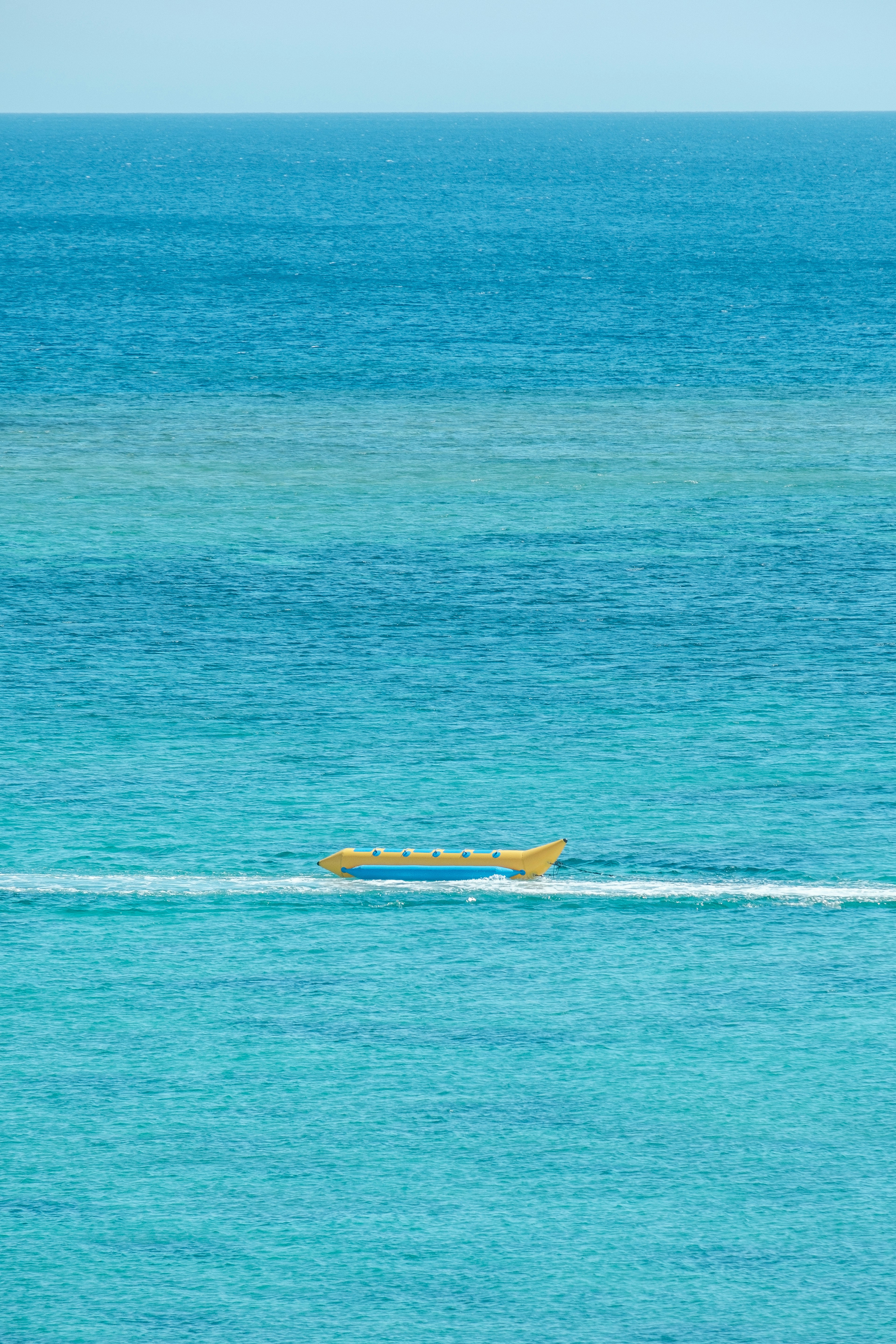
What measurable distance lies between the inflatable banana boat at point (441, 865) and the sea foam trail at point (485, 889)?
0.21m

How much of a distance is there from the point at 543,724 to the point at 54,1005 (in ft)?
80.9

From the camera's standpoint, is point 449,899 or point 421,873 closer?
point 449,899

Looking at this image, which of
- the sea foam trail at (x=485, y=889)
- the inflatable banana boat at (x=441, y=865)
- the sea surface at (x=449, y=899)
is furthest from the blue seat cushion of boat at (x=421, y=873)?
the sea surface at (x=449, y=899)

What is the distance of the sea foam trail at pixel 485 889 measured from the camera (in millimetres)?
53688

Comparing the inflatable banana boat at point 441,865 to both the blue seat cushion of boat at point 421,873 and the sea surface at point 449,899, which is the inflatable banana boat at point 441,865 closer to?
the blue seat cushion of boat at point 421,873

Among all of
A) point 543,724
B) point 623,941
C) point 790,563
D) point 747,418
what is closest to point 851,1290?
point 623,941

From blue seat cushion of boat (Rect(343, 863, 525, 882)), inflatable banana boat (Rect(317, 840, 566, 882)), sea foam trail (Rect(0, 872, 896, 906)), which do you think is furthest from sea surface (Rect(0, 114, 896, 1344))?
inflatable banana boat (Rect(317, 840, 566, 882))

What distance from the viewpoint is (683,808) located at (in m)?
59.5

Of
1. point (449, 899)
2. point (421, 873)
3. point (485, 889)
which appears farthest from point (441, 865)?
point (485, 889)

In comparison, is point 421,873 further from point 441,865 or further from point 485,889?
point 485,889

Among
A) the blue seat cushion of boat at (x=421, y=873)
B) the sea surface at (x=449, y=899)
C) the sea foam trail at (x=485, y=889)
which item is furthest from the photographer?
the blue seat cushion of boat at (x=421, y=873)

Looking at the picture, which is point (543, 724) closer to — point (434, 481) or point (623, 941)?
point (623, 941)

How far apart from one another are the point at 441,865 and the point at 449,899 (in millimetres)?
1117

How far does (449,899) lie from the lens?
5369 cm
